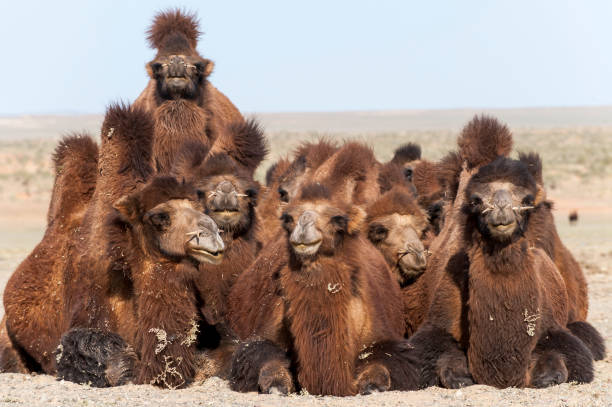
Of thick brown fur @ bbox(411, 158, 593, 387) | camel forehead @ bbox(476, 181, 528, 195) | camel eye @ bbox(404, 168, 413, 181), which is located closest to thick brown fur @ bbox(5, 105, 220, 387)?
thick brown fur @ bbox(411, 158, 593, 387)

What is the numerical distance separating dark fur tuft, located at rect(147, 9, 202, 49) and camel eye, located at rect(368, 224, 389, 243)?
10.6ft

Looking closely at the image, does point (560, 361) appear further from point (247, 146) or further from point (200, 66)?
point (200, 66)

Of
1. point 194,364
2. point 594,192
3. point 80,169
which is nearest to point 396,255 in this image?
point 194,364

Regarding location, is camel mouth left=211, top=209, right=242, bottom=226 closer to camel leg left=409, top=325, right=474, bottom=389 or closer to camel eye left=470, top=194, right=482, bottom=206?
camel leg left=409, top=325, right=474, bottom=389

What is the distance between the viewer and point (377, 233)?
781cm

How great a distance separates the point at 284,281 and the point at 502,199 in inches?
59.1

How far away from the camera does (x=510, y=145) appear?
7.67m

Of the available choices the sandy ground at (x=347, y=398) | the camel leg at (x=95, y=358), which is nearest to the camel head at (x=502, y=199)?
the sandy ground at (x=347, y=398)

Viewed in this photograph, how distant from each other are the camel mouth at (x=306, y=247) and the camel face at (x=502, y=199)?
3.78 ft

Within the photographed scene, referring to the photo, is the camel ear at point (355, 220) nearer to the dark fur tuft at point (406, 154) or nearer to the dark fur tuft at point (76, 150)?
the dark fur tuft at point (76, 150)

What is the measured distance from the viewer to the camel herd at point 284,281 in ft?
20.1

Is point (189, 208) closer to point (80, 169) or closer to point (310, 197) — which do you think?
point (310, 197)

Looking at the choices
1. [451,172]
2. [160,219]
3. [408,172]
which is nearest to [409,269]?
[451,172]

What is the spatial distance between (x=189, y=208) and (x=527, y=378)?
100 inches
